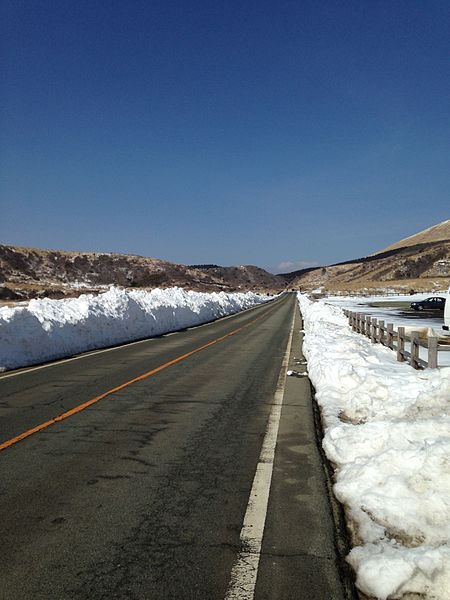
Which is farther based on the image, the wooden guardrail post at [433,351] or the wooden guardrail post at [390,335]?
the wooden guardrail post at [390,335]

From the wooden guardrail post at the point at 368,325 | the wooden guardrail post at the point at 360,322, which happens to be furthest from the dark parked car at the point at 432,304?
the wooden guardrail post at the point at 368,325

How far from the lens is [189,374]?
37.0 feet

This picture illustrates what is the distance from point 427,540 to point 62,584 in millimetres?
2667

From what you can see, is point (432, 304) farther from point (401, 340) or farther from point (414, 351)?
point (414, 351)

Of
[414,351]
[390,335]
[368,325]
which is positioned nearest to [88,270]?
[368,325]

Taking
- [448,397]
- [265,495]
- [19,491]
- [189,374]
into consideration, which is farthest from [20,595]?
[189,374]

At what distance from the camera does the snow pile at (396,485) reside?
3027mm

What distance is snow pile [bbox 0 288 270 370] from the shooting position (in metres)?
13.7

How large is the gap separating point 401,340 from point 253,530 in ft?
31.8

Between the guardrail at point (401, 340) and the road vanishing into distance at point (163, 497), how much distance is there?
3.12 m

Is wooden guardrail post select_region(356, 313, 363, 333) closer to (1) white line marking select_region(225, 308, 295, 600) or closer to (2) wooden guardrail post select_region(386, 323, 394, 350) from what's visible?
(2) wooden guardrail post select_region(386, 323, 394, 350)

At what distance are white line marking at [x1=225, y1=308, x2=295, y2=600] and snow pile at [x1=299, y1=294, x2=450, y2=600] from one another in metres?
0.71

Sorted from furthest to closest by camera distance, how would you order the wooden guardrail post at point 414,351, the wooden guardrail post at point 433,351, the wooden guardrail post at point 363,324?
the wooden guardrail post at point 363,324 → the wooden guardrail post at point 414,351 → the wooden guardrail post at point 433,351

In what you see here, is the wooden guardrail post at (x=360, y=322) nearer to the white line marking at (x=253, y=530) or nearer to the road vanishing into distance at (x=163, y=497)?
the road vanishing into distance at (x=163, y=497)
